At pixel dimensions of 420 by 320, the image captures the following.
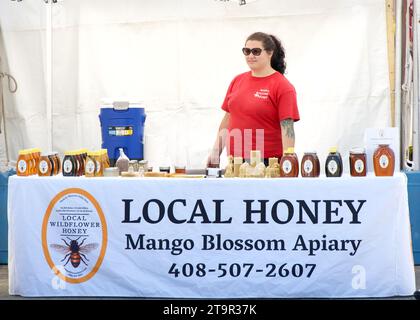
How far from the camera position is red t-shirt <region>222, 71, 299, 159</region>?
642 cm

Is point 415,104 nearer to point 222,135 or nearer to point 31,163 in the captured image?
point 222,135

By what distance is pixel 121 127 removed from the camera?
718cm

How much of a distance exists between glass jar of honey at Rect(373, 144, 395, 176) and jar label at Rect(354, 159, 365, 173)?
0.27 feet

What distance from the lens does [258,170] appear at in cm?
571

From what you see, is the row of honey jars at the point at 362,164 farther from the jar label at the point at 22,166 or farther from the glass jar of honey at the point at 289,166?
the jar label at the point at 22,166

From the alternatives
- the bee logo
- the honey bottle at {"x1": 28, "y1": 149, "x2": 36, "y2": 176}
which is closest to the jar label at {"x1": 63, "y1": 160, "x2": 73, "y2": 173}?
the honey bottle at {"x1": 28, "y1": 149, "x2": 36, "y2": 176}

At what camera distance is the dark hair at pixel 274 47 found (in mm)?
6568

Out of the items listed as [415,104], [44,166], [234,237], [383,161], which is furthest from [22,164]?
[415,104]

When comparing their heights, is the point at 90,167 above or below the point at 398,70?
below

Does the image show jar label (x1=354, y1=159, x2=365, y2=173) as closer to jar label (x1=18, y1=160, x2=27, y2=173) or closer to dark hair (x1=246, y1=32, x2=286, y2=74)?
dark hair (x1=246, y1=32, x2=286, y2=74)

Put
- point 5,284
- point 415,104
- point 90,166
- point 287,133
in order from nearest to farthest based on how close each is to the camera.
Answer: point 90,166
point 5,284
point 287,133
point 415,104

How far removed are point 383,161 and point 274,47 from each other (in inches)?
54.1

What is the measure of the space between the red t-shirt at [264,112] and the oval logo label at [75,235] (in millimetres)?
1273

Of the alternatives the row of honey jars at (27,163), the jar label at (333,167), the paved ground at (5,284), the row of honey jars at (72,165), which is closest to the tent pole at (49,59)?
the paved ground at (5,284)
